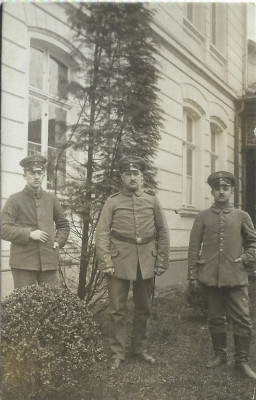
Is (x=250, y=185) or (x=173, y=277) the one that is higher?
(x=250, y=185)

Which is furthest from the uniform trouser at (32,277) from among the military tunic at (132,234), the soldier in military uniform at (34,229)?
the military tunic at (132,234)

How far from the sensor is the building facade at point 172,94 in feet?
10.2

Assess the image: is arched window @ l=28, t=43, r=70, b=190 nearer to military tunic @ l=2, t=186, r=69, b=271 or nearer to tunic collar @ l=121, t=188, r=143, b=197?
military tunic @ l=2, t=186, r=69, b=271

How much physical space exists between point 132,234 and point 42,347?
1.24 metres

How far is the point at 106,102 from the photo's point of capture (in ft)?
11.5

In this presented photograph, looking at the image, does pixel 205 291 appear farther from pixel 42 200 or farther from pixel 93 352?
pixel 42 200

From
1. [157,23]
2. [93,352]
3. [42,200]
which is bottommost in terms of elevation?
[93,352]

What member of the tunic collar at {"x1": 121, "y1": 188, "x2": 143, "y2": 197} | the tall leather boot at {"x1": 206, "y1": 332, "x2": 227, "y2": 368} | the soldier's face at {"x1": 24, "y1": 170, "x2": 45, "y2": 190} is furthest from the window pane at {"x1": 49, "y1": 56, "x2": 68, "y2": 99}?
the tall leather boot at {"x1": 206, "y1": 332, "x2": 227, "y2": 368}

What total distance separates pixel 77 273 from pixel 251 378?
1653 millimetres

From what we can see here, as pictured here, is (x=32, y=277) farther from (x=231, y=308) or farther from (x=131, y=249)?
(x=231, y=308)

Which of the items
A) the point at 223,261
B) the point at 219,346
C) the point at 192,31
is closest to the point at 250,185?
the point at 223,261

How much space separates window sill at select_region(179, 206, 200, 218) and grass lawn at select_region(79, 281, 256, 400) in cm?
84

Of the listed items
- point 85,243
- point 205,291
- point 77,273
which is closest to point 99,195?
point 85,243

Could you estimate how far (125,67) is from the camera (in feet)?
11.6
